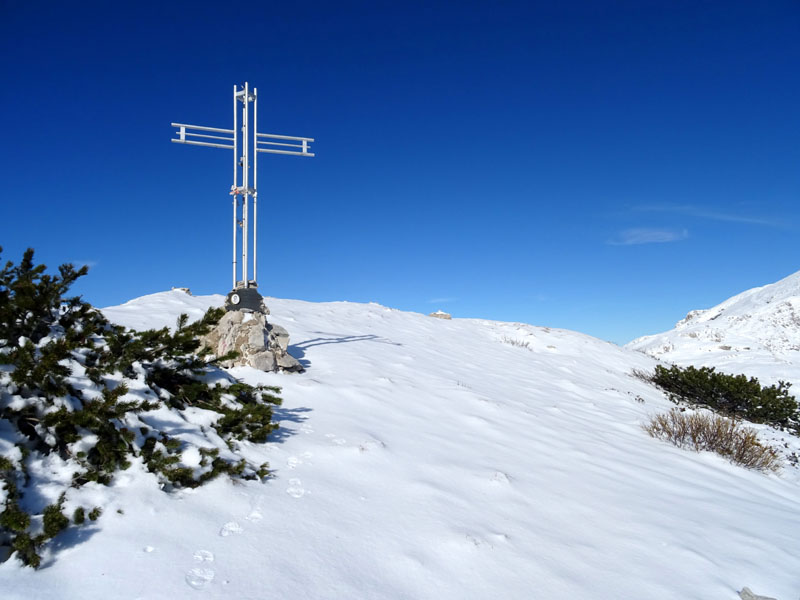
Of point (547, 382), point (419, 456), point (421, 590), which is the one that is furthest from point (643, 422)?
point (421, 590)

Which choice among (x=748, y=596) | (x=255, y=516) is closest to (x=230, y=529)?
(x=255, y=516)

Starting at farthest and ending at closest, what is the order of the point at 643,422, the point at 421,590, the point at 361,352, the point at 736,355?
1. the point at 736,355
2. the point at 361,352
3. the point at 643,422
4. the point at 421,590

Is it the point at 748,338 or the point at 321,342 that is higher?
the point at 748,338

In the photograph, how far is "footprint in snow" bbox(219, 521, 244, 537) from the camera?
2837mm

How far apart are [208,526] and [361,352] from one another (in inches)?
254

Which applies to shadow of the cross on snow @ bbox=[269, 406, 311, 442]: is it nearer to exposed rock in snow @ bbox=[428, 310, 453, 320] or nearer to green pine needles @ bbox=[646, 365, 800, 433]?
green pine needles @ bbox=[646, 365, 800, 433]

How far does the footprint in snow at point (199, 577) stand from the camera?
2.35m

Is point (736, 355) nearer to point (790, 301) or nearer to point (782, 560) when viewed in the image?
point (790, 301)

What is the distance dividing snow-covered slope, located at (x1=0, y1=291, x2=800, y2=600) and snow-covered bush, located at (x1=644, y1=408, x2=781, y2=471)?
251 millimetres

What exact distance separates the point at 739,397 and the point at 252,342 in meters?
10.3

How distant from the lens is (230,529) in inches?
114

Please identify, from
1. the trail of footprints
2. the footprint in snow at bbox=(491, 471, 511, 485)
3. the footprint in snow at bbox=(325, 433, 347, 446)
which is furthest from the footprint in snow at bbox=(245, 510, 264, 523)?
the footprint in snow at bbox=(491, 471, 511, 485)

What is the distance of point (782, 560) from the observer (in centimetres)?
355

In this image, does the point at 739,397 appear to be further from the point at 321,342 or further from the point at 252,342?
the point at 252,342
